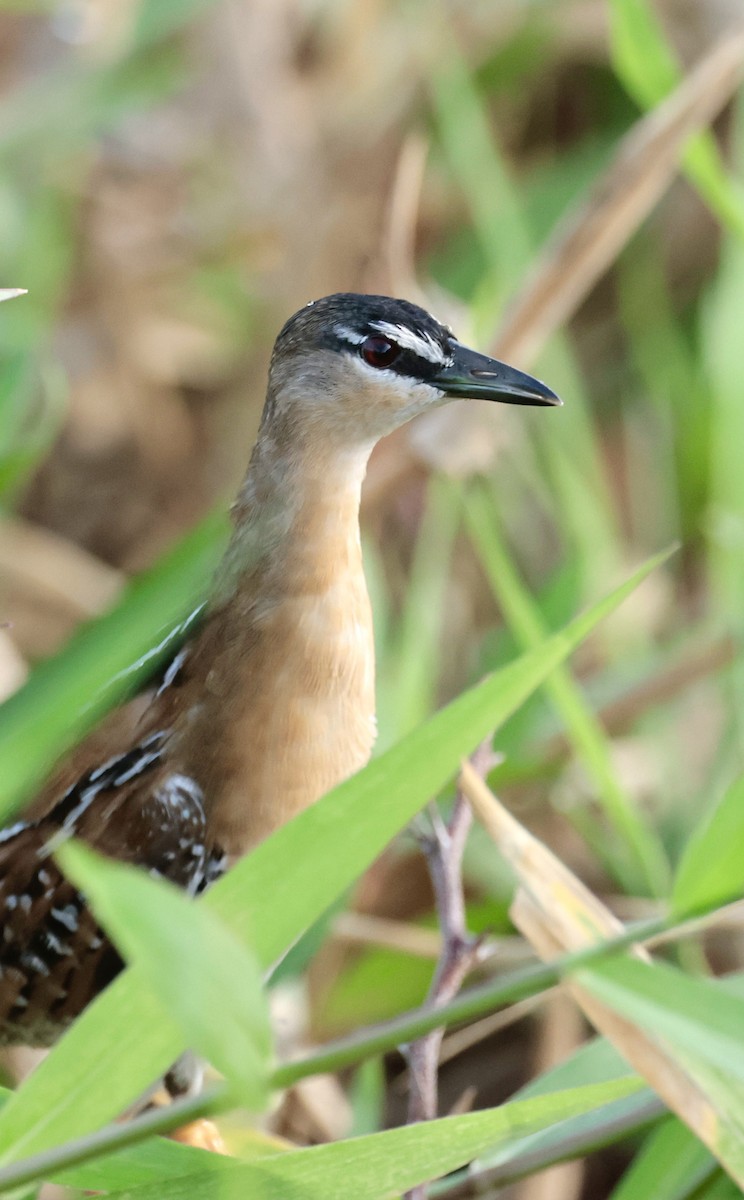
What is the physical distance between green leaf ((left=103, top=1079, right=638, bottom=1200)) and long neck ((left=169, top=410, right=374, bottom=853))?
31cm

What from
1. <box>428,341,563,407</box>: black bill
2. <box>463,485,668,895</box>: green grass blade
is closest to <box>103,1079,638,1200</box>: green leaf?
<box>428,341,563,407</box>: black bill

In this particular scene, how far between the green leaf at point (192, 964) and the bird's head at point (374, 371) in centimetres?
52

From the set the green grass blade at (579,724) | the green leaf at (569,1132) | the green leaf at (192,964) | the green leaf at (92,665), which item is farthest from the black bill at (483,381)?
the green leaf at (192,964)

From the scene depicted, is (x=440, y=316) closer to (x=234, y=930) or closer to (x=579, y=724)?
(x=579, y=724)

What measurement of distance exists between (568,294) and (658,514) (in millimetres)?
850

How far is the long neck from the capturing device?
92cm

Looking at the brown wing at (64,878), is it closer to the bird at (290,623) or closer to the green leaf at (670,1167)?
the bird at (290,623)

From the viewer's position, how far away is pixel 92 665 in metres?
0.69

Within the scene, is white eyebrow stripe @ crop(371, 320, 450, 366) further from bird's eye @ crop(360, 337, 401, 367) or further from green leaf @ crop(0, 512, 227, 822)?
green leaf @ crop(0, 512, 227, 822)

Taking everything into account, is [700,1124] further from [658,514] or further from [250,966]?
[658,514]

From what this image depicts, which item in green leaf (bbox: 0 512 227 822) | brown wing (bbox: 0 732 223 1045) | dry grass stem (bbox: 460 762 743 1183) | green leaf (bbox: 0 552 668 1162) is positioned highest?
green leaf (bbox: 0 512 227 822)

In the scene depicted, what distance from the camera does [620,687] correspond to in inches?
60.4

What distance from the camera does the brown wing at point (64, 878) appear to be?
38.4 inches

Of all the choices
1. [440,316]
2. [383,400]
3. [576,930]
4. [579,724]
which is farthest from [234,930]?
[440,316]
